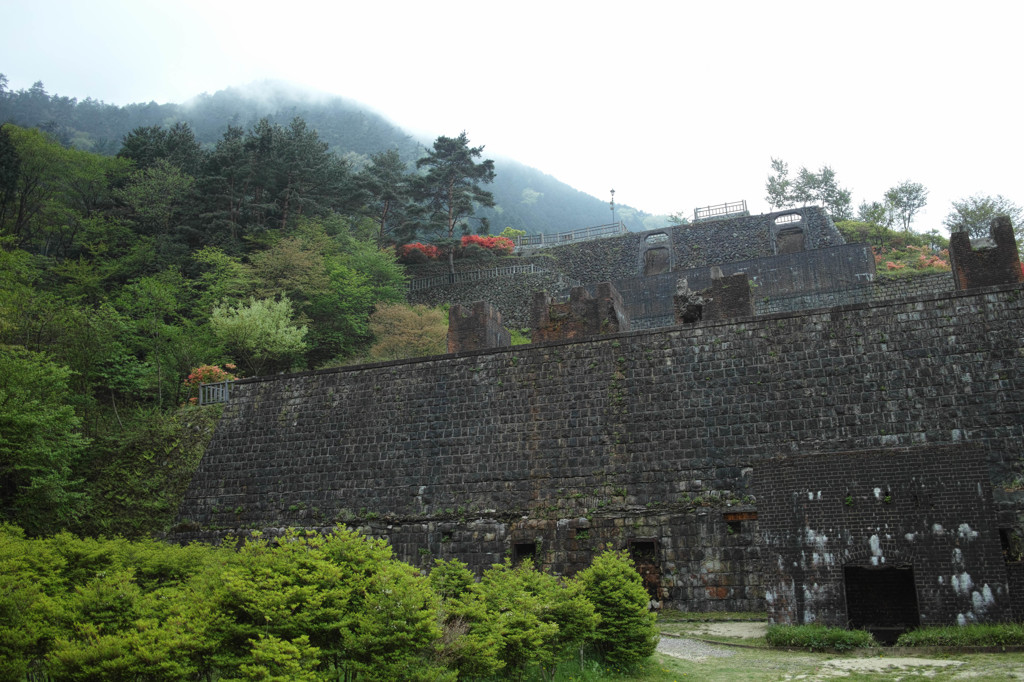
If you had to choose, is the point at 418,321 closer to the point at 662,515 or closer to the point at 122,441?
the point at 122,441

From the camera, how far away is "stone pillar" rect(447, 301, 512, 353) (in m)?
Answer: 21.3

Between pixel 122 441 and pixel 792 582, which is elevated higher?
pixel 122 441

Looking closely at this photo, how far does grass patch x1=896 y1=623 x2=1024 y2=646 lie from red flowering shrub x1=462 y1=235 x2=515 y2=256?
3809 centimetres

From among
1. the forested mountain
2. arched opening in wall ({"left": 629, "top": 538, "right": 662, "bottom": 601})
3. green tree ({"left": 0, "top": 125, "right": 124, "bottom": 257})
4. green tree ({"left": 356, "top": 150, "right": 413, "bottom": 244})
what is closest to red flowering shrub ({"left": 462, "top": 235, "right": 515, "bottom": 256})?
green tree ({"left": 356, "top": 150, "right": 413, "bottom": 244})

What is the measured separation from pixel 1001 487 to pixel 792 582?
4641 millimetres

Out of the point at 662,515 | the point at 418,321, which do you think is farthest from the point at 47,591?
the point at 418,321

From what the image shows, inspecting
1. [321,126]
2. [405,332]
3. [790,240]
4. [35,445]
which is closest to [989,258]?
[405,332]

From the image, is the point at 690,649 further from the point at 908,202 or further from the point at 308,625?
the point at 908,202

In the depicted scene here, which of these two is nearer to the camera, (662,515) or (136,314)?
(662,515)

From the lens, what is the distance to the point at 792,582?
1248 cm

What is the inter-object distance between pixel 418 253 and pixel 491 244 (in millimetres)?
4557

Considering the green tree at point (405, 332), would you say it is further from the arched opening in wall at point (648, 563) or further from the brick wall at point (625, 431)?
the arched opening in wall at point (648, 563)

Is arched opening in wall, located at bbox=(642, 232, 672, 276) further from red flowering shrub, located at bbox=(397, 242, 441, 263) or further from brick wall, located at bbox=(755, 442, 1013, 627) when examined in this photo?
brick wall, located at bbox=(755, 442, 1013, 627)

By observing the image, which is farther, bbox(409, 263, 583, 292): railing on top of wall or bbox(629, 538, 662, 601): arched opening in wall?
bbox(409, 263, 583, 292): railing on top of wall
